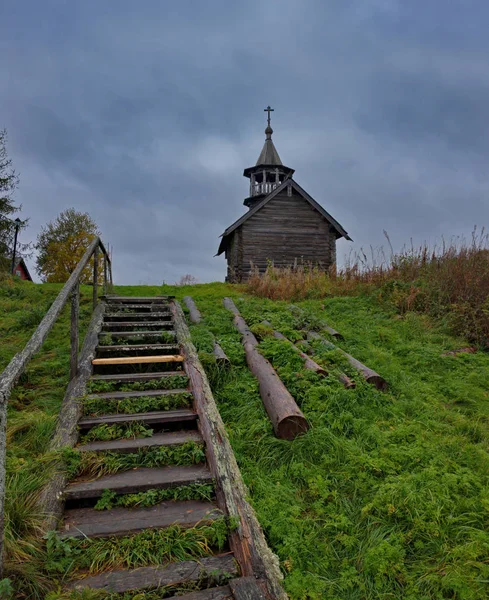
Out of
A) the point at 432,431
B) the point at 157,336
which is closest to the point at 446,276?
the point at 432,431

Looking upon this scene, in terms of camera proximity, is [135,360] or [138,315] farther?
[138,315]

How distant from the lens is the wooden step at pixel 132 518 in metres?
2.54

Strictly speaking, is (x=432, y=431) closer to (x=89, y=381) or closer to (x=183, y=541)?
(x=183, y=541)

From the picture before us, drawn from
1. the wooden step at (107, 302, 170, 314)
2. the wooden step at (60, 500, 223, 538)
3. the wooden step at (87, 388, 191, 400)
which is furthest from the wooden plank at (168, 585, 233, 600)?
the wooden step at (107, 302, 170, 314)

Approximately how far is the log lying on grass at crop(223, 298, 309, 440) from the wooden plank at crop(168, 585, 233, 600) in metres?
1.77

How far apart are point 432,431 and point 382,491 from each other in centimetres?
126

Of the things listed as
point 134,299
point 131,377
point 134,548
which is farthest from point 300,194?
point 134,548

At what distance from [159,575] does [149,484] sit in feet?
2.54

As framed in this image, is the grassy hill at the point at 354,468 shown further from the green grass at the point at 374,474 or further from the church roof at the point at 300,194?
the church roof at the point at 300,194

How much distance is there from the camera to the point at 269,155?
27219 mm

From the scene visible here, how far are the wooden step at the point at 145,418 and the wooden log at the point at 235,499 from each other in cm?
15

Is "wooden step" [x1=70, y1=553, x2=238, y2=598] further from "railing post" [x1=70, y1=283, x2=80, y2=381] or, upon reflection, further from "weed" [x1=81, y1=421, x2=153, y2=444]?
"railing post" [x1=70, y1=283, x2=80, y2=381]

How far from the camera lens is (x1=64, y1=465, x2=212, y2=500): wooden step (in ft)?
9.32

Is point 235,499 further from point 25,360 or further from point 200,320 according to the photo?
point 200,320
